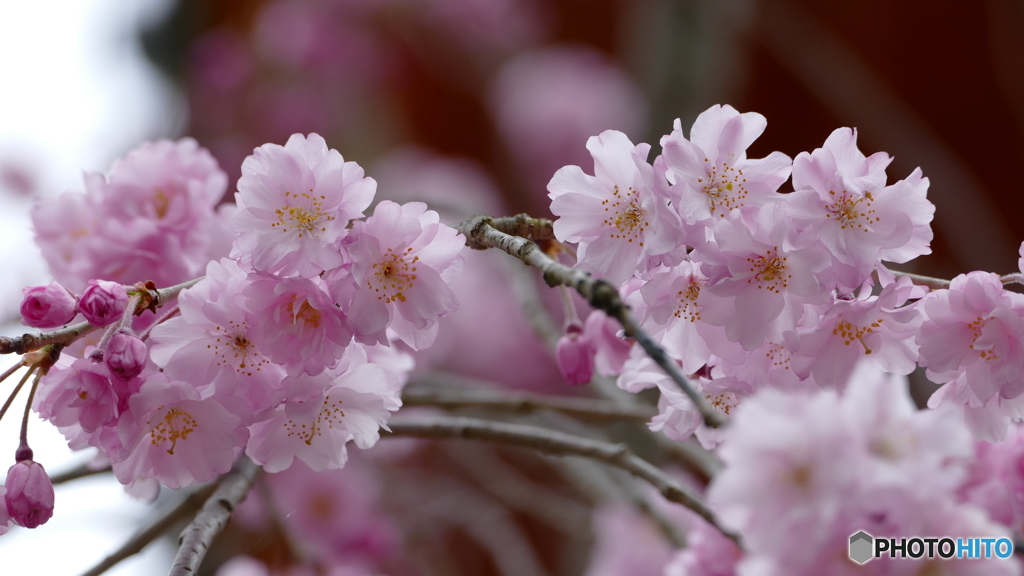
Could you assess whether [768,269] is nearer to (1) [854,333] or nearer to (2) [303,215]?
(1) [854,333]

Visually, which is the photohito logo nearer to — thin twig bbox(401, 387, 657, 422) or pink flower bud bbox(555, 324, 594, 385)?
pink flower bud bbox(555, 324, 594, 385)

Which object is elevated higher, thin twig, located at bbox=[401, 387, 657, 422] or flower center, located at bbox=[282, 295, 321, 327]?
thin twig, located at bbox=[401, 387, 657, 422]

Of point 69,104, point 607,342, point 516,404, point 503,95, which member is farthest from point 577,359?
point 503,95

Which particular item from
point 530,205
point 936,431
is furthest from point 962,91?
point 936,431

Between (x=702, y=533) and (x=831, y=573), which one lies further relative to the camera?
(x=702, y=533)

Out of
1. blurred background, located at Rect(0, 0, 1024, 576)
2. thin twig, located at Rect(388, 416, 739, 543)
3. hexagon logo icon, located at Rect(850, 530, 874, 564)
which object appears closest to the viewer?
hexagon logo icon, located at Rect(850, 530, 874, 564)

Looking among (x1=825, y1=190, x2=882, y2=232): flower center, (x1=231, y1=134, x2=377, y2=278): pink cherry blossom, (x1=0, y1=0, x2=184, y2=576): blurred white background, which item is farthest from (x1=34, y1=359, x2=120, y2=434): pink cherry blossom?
(x1=0, y1=0, x2=184, y2=576): blurred white background

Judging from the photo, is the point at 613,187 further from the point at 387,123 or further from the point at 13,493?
the point at 387,123

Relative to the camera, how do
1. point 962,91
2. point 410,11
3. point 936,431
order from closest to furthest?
point 936,431 → point 962,91 → point 410,11
